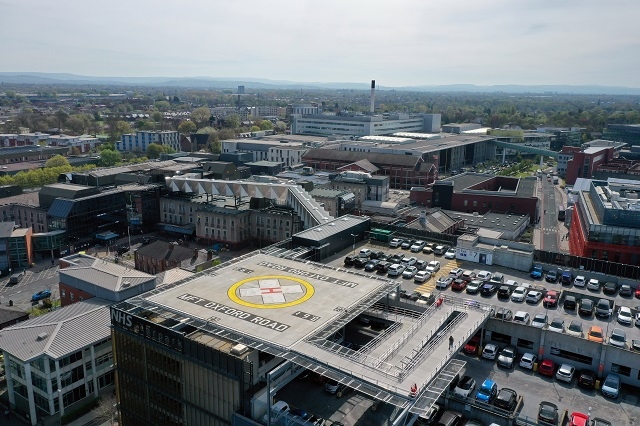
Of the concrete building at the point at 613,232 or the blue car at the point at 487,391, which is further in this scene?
the concrete building at the point at 613,232

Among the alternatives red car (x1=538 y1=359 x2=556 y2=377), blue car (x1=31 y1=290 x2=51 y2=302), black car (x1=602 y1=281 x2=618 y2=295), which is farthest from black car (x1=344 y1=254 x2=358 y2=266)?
blue car (x1=31 y1=290 x2=51 y2=302)

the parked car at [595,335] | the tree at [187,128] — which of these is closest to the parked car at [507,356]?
the parked car at [595,335]

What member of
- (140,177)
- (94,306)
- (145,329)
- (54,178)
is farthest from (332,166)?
(145,329)

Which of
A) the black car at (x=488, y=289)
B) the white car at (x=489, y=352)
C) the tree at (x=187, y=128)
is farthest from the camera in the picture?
the tree at (x=187, y=128)

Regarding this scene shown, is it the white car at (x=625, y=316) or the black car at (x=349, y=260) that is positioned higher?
the black car at (x=349, y=260)

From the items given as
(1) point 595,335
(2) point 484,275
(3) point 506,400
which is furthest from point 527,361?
(2) point 484,275

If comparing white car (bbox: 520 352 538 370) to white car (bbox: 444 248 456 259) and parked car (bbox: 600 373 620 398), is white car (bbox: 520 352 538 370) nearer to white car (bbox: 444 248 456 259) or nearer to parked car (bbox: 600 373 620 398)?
parked car (bbox: 600 373 620 398)

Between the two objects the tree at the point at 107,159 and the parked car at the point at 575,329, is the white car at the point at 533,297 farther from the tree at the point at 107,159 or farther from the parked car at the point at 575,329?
the tree at the point at 107,159
